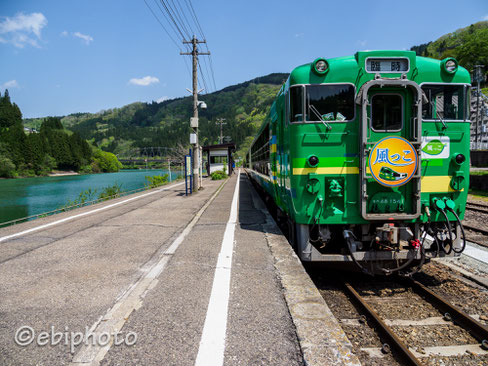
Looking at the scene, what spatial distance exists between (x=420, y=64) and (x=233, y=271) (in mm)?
4006

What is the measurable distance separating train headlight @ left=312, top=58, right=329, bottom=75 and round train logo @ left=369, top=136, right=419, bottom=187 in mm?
1346

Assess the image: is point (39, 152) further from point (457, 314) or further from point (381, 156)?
point (457, 314)

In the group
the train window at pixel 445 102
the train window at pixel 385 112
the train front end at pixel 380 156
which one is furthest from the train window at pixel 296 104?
the train window at pixel 445 102

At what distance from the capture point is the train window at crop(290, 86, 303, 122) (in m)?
4.74

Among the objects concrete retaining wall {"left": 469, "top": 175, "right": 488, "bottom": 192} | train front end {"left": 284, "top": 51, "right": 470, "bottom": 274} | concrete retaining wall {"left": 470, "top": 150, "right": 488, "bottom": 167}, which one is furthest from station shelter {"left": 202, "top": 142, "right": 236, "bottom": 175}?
train front end {"left": 284, "top": 51, "right": 470, "bottom": 274}

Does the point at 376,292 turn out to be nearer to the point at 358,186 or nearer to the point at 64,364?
the point at 358,186

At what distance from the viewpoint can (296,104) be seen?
189 inches

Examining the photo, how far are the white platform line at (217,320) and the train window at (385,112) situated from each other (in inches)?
117

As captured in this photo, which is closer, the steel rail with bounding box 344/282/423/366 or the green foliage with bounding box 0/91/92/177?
the steel rail with bounding box 344/282/423/366

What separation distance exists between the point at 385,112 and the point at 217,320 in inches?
146

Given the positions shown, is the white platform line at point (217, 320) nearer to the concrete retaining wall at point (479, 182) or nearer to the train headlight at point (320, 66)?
the train headlight at point (320, 66)

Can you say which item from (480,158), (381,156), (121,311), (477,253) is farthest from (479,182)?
(121,311)

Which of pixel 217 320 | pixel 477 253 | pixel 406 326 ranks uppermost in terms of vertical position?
pixel 217 320

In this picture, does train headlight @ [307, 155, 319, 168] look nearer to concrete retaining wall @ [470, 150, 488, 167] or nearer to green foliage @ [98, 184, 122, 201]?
green foliage @ [98, 184, 122, 201]
